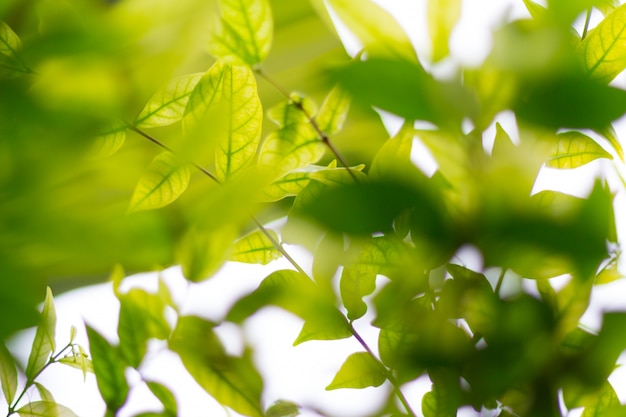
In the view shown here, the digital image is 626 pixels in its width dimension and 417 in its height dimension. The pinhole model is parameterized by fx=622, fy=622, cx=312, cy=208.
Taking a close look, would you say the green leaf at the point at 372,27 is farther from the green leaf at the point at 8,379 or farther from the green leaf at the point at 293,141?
the green leaf at the point at 8,379

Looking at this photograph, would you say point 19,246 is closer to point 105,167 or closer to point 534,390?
point 105,167

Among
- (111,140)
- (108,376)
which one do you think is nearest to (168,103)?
(111,140)

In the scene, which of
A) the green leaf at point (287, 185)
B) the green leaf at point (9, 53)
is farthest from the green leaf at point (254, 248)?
the green leaf at point (9, 53)

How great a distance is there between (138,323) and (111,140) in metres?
0.09

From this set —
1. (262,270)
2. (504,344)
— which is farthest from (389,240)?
(262,270)

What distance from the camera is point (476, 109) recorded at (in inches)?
6.4

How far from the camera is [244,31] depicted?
11.0 inches

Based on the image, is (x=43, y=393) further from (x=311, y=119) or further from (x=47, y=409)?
(x=311, y=119)

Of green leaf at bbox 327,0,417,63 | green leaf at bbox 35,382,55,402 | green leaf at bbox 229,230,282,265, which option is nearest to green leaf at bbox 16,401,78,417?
green leaf at bbox 35,382,55,402

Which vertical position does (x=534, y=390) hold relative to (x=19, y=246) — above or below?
below

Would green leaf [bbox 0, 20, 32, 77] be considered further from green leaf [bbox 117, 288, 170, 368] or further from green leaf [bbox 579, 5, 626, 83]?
green leaf [bbox 579, 5, 626, 83]

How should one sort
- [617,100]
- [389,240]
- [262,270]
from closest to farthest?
1. [617,100]
2. [389,240]
3. [262,270]

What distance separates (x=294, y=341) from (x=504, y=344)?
13 centimetres

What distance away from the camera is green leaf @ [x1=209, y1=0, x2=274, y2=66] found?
0.27 meters
